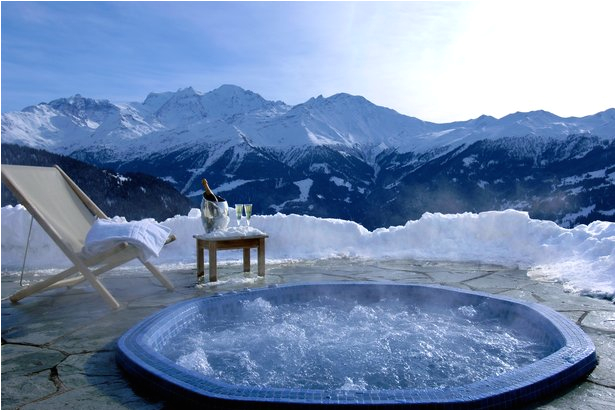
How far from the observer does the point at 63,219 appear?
450 centimetres

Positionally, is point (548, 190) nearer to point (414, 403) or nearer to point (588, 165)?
point (588, 165)

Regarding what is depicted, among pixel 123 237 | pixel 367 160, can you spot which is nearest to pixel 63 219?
pixel 123 237

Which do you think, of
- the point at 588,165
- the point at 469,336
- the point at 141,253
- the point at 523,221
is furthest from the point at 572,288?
the point at 588,165

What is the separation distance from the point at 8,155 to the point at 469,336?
144 feet

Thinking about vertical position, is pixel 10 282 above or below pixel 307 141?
below

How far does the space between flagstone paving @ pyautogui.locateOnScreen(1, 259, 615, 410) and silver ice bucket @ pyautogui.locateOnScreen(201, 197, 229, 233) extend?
58 cm

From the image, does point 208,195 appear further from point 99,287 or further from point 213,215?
point 99,287

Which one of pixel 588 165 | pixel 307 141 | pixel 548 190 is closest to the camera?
pixel 548 190

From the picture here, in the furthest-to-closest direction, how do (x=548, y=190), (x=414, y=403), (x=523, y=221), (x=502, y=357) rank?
(x=548, y=190)
(x=523, y=221)
(x=502, y=357)
(x=414, y=403)

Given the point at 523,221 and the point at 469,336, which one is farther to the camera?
the point at 523,221

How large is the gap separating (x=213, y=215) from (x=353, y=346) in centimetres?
251

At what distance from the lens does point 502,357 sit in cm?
309

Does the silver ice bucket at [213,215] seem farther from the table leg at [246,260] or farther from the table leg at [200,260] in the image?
the table leg at [246,260]

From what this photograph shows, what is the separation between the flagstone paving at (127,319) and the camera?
2.23 metres
